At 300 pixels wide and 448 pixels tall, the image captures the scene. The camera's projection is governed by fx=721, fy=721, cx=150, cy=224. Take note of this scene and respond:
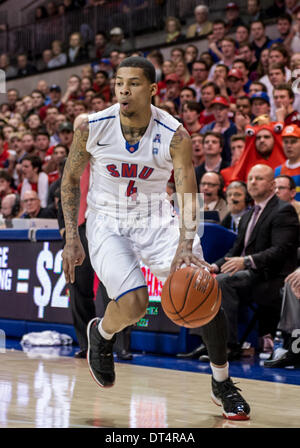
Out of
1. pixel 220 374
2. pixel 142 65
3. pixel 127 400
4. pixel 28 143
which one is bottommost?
pixel 127 400

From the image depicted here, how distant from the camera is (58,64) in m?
19.8

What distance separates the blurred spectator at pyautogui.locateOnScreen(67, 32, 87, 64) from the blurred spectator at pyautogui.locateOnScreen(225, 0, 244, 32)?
529 cm

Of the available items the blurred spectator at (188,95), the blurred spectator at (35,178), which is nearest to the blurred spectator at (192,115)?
the blurred spectator at (188,95)

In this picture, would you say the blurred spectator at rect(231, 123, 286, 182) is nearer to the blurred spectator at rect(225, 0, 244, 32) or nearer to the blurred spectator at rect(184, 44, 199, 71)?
the blurred spectator at rect(184, 44, 199, 71)

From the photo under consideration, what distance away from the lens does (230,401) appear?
4.12m

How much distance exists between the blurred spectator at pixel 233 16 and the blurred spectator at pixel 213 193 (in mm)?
6989

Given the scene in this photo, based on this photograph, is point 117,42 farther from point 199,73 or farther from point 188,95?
point 188,95

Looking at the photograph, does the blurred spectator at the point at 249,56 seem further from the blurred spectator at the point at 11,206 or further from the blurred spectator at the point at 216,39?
the blurred spectator at the point at 11,206

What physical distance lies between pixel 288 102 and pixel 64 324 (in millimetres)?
4136

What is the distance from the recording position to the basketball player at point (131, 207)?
Answer: 419 centimetres

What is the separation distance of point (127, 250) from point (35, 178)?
7658mm

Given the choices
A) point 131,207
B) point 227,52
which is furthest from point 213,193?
point 227,52

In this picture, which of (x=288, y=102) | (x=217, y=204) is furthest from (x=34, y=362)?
(x=288, y=102)

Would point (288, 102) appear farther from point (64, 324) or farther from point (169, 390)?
point (169, 390)
